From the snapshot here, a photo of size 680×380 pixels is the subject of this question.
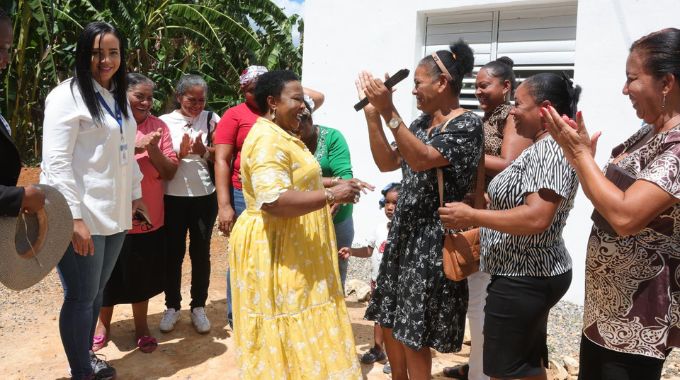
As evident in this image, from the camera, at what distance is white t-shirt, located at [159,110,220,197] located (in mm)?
4266

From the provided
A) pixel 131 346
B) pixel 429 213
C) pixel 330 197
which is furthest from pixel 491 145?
pixel 131 346

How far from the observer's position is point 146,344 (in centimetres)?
409

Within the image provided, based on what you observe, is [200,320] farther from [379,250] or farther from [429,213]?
[429,213]

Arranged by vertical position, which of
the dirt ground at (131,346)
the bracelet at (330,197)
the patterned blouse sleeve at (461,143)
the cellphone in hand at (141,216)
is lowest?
the dirt ground at (131,346)

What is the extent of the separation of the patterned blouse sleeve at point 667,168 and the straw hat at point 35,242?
2401 millimetres

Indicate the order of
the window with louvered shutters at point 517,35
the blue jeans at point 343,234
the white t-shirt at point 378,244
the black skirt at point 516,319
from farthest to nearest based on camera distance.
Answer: the window with louvered shutters at point 517,35 → the blue jeans at point 343,234 → the white t-shirt at point 378,244 → the black skirt at point 516,319

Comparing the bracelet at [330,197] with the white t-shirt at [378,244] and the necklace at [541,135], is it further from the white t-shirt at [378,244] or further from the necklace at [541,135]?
the white t-shirt at [378,244]

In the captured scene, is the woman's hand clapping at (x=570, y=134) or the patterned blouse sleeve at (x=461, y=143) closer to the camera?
the woman's hand clapping at (x=570, y=134)

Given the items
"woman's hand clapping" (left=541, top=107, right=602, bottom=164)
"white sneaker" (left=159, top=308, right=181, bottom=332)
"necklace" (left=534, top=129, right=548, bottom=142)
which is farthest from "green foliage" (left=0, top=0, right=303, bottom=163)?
"woman's hand clapping" (left=541, top=107, right=602, bottom=164)

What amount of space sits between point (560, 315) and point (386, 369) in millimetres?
2009

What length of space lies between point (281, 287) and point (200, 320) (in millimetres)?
2102

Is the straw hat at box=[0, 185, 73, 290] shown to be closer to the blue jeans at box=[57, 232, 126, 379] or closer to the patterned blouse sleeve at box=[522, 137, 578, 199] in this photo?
the blue jeans at box=[57, 232, 126, 379]

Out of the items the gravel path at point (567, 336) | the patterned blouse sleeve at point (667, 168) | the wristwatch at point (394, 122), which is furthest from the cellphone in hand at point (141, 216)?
the gravel path at point (567, 336)

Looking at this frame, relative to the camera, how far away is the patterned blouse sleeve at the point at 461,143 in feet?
8.54
